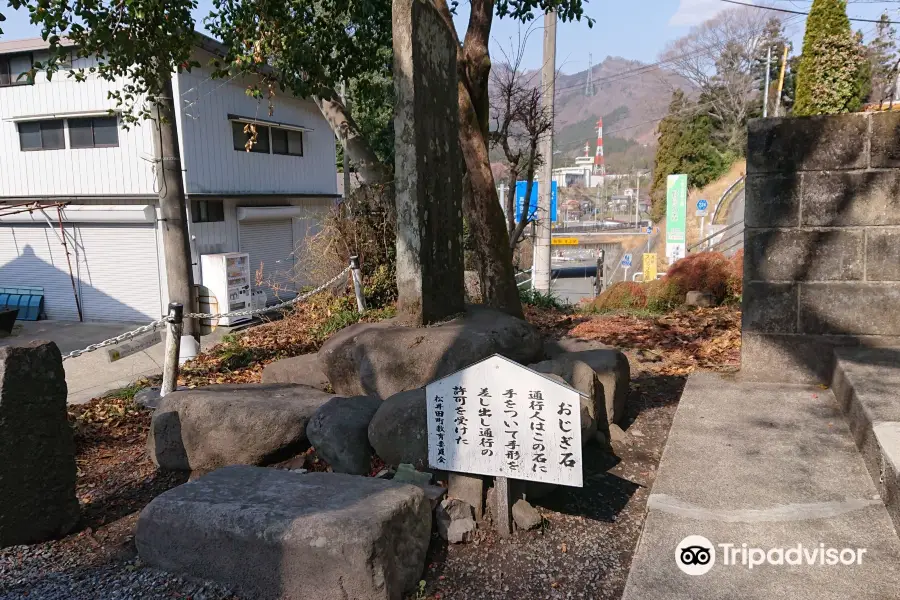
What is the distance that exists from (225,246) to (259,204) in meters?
2.14

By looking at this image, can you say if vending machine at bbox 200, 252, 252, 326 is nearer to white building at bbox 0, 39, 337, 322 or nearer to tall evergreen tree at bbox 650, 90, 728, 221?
white building at bbox 0, 39, 337, 322

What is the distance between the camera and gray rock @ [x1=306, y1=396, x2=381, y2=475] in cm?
433

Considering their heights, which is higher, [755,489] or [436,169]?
[436,169]

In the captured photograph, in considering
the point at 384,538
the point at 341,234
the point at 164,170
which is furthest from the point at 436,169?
the point at 164,170

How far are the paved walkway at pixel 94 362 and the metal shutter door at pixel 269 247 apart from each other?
3586 mm

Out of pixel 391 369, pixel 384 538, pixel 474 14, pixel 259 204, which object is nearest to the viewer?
pixel 384 538

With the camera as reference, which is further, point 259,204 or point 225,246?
point 259,204

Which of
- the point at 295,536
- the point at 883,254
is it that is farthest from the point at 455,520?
the point at 883,254

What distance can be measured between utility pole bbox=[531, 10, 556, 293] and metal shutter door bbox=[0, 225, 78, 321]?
12695mm

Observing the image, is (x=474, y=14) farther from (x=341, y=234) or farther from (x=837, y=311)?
(x=837, y=311)

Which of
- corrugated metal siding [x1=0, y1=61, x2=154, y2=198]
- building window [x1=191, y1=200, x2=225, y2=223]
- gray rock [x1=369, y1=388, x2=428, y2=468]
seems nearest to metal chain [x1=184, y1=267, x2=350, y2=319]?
gray rock [x1=369, y1=388, x2=428, y2=468]

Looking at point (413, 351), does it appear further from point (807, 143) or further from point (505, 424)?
point (807, 143)

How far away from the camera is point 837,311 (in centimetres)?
461

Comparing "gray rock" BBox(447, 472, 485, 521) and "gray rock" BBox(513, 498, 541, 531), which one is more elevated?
"gray rock" BBox(447, 472, 485, 521)
